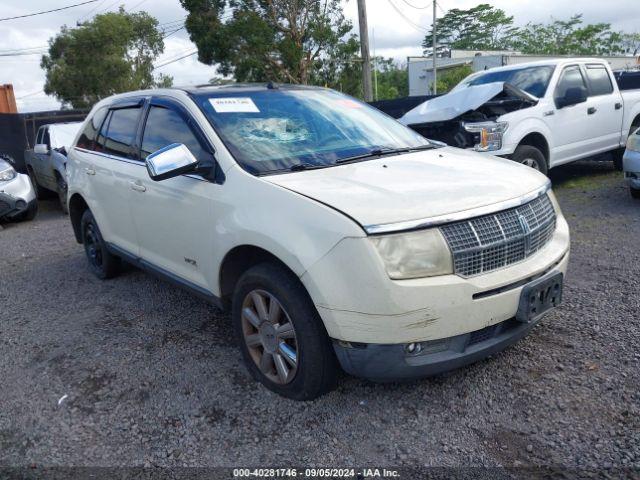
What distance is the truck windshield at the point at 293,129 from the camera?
3.34 metres

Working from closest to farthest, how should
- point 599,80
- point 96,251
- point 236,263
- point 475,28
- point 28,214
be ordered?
point 236,263, point 96,251, point 599,80, point 28,214, point 475,28

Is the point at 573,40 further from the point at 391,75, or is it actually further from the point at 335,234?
the point at 335,234

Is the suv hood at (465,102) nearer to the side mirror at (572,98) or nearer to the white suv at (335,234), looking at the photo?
the side mirror at (572,98)

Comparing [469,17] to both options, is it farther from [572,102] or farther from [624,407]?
[624,407]

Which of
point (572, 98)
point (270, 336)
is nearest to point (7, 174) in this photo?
point (270, 336)

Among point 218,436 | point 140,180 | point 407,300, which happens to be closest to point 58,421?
point 218,436

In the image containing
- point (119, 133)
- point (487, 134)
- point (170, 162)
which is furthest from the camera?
point (487, 134)

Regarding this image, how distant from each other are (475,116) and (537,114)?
2.74ft

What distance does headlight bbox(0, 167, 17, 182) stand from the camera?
9.22 metres

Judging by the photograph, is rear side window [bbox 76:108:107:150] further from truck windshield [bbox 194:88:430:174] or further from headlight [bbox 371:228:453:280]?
headlight [bbox 371:228:453:280]

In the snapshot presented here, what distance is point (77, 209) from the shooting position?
223 inches

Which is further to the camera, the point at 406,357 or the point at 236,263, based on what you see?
the point at 236,263

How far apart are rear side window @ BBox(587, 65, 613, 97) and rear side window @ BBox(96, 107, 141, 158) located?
692cm

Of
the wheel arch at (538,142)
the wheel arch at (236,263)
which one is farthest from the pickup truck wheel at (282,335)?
the wheel arch at (538,142)
